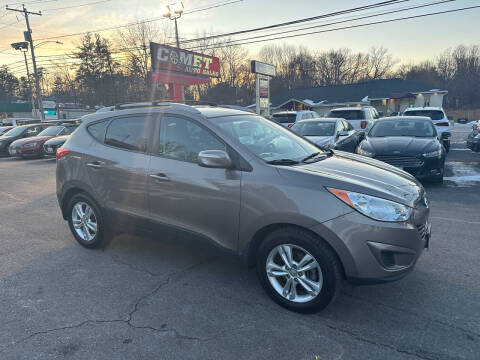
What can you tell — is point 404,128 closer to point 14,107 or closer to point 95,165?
point 95,165

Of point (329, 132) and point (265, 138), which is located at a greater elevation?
point (265, 138)

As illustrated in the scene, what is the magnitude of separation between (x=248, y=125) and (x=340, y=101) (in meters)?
42.0

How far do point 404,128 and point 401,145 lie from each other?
155 centimetres

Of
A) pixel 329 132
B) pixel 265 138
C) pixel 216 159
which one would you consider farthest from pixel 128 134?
pixel 329 132

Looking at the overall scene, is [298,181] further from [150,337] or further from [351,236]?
[150,337]

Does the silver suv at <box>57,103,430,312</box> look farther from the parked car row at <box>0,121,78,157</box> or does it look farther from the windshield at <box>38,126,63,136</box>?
the windshield at <box>38,126,63,136</box>

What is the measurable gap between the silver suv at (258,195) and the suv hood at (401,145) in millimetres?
3978

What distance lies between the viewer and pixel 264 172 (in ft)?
9.31

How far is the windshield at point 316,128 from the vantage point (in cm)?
1011

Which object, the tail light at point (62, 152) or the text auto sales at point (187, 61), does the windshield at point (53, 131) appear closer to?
the text auto sales at point (187, 61)

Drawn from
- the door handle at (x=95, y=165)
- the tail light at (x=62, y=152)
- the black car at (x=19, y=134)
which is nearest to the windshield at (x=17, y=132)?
the black car at (x=19, y=134)

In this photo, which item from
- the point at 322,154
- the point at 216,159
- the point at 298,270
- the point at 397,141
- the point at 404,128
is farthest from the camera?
the point at 404,128

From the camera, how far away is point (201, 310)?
2.91m

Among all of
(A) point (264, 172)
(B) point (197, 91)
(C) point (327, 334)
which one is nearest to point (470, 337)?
(C) point (327, 334)
